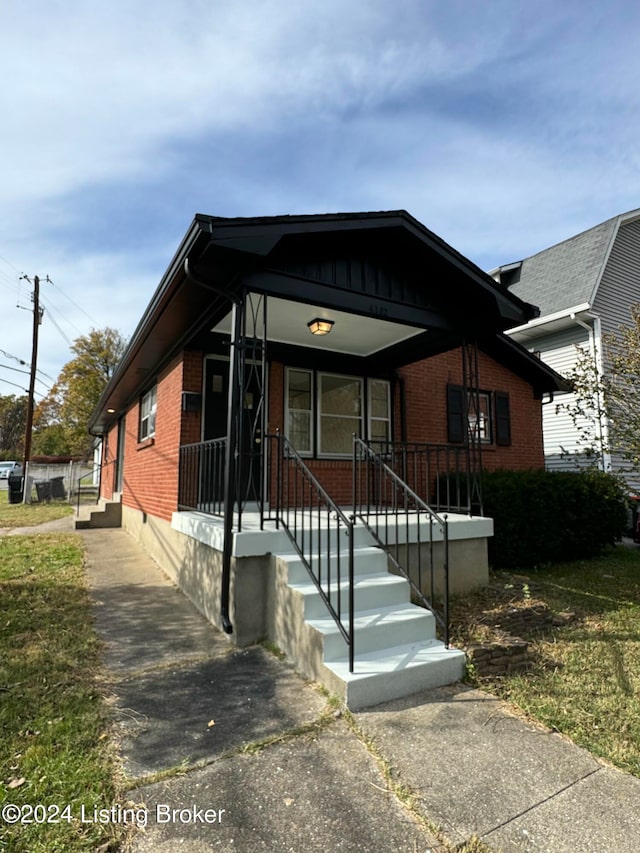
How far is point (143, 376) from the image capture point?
29.1 feet

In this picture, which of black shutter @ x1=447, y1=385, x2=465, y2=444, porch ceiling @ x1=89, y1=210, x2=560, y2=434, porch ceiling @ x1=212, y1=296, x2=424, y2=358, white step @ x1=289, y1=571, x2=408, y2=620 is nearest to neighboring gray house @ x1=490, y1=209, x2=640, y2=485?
black shutter @ x1=447, y1=385, x2=465, y2=444

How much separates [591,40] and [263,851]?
7.96 metres

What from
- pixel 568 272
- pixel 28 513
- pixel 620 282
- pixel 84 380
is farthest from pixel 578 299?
pixel 84 380

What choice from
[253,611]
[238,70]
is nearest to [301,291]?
[238,70]

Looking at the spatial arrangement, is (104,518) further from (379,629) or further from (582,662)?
(582,662)

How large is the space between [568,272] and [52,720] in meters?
15.9

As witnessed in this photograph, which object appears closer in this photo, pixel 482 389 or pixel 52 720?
pixel 52 720

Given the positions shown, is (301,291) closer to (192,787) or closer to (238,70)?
(238,70)

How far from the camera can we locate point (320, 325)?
5.79 m

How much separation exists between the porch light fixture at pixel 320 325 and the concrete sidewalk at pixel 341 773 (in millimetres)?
3789

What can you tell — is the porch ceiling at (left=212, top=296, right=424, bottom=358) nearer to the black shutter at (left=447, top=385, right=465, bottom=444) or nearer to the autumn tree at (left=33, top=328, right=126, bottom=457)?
the black shutter at (left=447, top=385, right=465, bottom=444)

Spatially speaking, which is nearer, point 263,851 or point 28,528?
point 263,851

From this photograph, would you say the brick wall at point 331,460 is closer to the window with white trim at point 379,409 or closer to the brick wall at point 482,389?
the brick wall at point 482,389

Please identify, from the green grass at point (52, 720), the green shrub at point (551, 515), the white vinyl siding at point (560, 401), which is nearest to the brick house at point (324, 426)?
the green shrub at point (551, 515)
